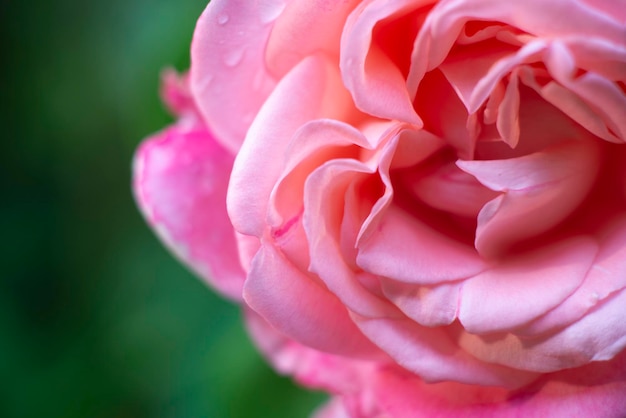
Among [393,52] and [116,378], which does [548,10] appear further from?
[116,378]

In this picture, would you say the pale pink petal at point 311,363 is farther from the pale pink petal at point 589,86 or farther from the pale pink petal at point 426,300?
the pale pink petal at point 589,86

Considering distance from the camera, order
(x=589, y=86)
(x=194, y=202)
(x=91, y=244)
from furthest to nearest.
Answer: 1. (x=91, y=244)
2. (x=194, y=202)
3. (x=589, y=86)

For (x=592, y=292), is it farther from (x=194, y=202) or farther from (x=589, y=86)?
(x=194, y=202)

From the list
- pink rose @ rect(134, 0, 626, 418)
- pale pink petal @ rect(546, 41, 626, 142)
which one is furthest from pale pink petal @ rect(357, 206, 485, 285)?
pale pink petal @ rect(546, 41, 626, 142)

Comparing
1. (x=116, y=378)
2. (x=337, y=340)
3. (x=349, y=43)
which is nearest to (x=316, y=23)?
(x=349, y=43)

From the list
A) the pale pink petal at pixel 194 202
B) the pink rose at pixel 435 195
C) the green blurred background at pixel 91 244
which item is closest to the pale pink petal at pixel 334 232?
the pink rose at pixel 435 195

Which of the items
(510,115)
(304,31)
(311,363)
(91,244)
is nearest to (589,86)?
(510,115)

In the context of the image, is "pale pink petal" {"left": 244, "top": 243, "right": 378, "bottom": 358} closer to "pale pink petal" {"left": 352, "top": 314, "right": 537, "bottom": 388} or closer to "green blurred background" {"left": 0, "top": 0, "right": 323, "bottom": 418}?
"pale pink petal" {"left": 352, "top": 314, "right": 537, "bottom": 388}
